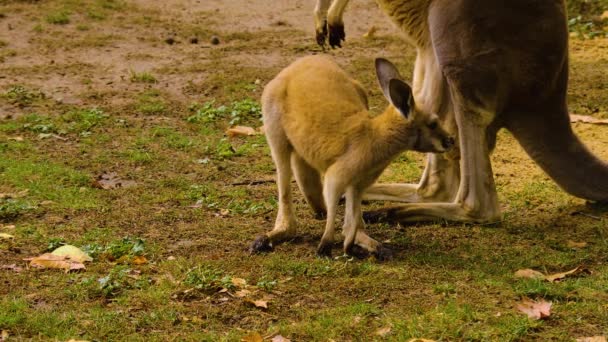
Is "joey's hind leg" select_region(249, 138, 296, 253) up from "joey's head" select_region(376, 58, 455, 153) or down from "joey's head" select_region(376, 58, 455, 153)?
down

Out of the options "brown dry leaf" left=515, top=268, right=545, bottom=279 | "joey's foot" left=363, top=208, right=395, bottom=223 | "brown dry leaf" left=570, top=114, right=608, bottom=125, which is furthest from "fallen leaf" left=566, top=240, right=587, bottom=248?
"brown dry leaf" left=570, top=114, right=608, bottom=125

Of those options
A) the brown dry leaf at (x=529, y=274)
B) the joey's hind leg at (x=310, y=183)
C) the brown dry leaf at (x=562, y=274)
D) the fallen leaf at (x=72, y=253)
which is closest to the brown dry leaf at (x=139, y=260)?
the fallen leaf at (x=72, y=253)

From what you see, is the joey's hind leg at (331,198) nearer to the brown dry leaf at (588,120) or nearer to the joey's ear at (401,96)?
the joey's ear at (401,96)

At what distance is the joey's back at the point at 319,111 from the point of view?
461 centimetres

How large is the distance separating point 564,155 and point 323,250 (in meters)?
1.43

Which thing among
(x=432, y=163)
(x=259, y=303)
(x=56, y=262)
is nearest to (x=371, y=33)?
(x=432, y=163)

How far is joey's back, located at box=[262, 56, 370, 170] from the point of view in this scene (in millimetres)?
4609

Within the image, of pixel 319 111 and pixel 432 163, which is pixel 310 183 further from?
pixel 432 163

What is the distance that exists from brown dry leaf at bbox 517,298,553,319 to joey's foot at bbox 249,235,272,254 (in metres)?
1.25

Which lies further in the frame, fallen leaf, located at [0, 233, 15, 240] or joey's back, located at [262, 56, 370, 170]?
fallen leaf, located at [0, 233, 15, 240]

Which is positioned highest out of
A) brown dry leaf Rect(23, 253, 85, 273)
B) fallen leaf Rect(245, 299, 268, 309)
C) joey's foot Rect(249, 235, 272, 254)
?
fallen leaf Rect(245, 299, 268, 309)

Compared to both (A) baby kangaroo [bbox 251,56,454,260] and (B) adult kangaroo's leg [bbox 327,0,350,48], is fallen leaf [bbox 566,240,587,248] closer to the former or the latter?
(A) baby kangaroo [bbox 251,56,454,260]

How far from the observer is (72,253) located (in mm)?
4582

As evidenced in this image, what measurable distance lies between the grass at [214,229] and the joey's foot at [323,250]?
40 mm
